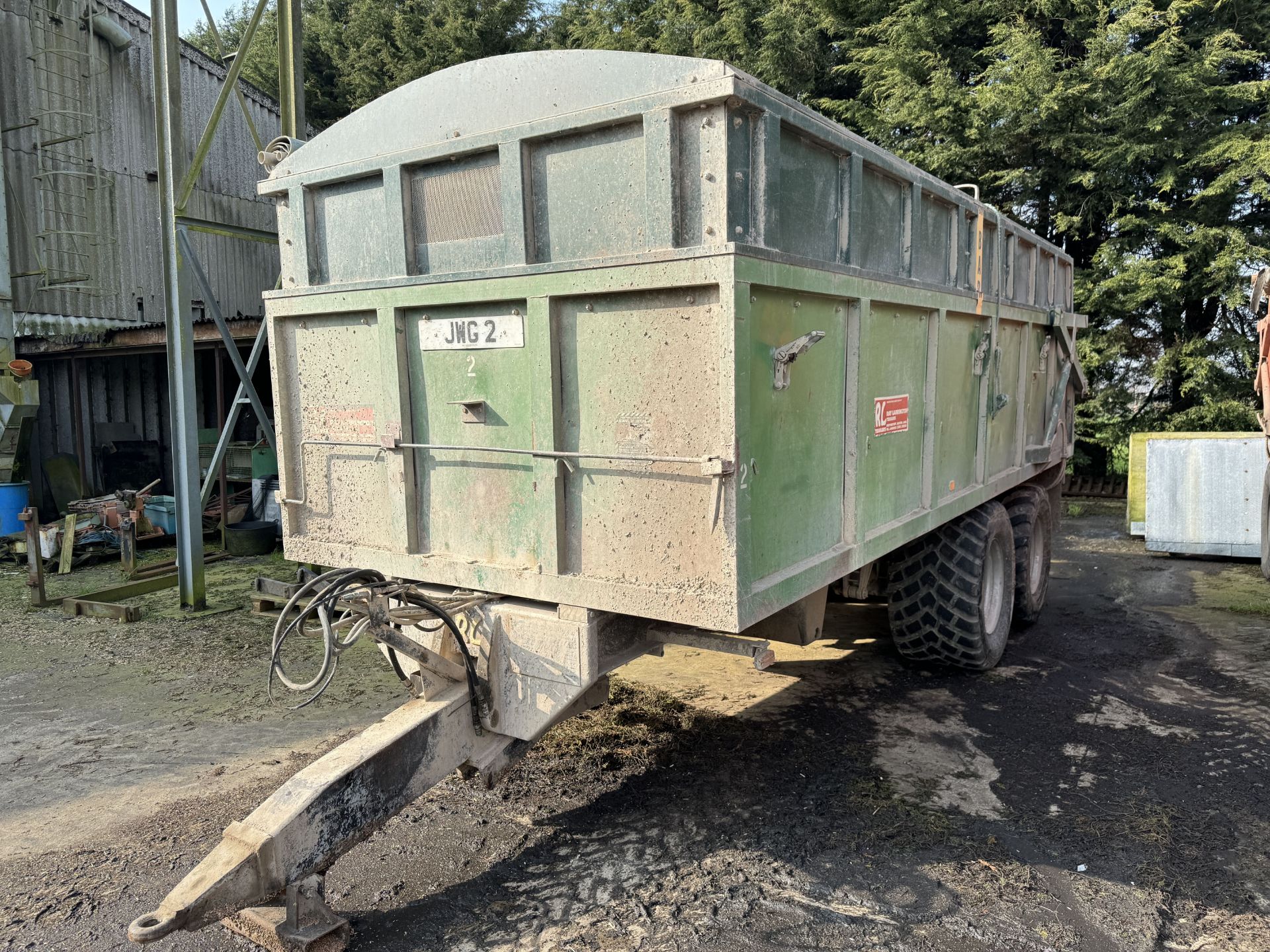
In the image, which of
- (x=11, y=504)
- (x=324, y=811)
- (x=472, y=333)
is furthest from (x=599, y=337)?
(x=11, y=504)

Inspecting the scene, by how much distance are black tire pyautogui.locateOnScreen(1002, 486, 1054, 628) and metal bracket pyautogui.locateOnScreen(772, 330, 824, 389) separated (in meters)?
3.97

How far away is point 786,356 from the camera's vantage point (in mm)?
2822

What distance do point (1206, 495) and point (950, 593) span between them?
5990 mm

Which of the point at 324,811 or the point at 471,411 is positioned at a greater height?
the point at 471,411

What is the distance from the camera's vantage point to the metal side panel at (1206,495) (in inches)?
354

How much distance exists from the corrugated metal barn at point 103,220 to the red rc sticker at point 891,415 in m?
8.03

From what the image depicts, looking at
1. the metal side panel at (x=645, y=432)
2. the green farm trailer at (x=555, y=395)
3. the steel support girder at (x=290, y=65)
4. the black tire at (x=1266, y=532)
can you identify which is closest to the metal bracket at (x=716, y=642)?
the green farm trailer at (x=555, y=395)

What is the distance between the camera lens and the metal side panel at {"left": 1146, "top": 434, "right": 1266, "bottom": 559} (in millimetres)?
8984

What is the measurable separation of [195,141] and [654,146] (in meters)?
11.1

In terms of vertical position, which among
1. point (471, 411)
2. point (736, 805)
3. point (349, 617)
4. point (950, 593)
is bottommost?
point (736, 805)

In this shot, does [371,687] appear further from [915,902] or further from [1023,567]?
[1023,567]

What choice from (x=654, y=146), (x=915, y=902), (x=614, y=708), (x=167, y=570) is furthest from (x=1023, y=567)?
(x=167, y=570)

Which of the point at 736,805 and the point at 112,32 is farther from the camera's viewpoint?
the point at 112,32

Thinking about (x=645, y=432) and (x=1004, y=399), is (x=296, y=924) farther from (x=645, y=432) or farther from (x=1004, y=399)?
(x=1004, y=399)
